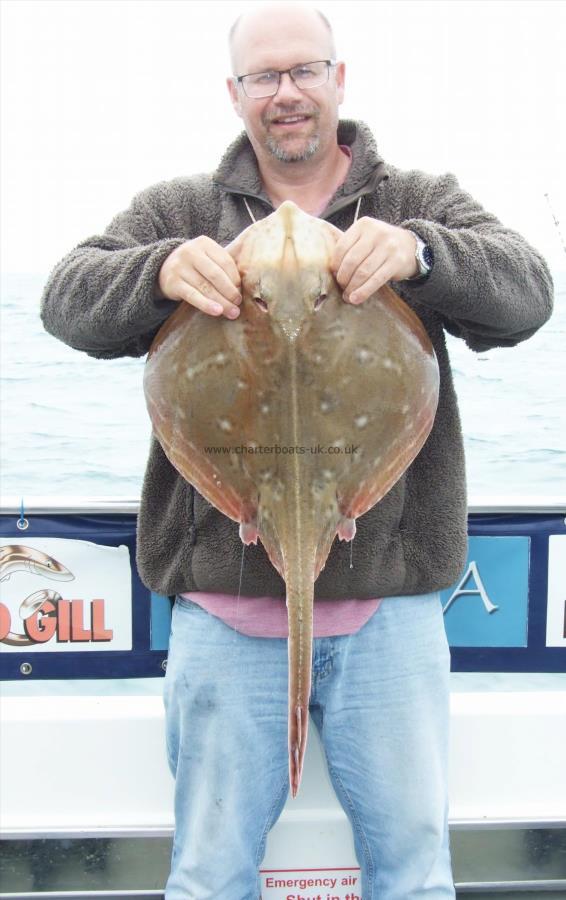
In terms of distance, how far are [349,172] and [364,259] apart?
74 centimetres

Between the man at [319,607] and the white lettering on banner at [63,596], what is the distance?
1.97 feet

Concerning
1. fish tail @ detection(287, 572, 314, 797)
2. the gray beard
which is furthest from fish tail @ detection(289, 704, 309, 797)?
the gray beard

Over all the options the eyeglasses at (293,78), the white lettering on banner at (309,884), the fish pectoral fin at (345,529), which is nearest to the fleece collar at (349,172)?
the eyeglasses at (293,78)

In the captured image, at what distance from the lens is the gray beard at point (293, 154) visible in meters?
2.14

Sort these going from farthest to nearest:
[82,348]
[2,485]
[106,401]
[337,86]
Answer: [106,401]
[2,485]
[337,86]
[82,348]

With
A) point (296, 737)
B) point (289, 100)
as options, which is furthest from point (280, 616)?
point (289, 100)

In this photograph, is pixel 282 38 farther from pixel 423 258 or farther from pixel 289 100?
pixel 423 258

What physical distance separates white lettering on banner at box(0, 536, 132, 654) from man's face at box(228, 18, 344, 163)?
4.40ft

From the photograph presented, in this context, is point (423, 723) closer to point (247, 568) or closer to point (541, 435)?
point (247, 568)

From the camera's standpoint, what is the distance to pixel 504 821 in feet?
8.64

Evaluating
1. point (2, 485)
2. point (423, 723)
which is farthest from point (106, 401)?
point (423, 723)

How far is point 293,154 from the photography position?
2.15 m

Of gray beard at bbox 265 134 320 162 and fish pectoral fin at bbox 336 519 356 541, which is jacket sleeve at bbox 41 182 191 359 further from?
fish pectoral fin at bbox 336 519 356 541

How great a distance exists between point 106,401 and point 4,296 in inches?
553
